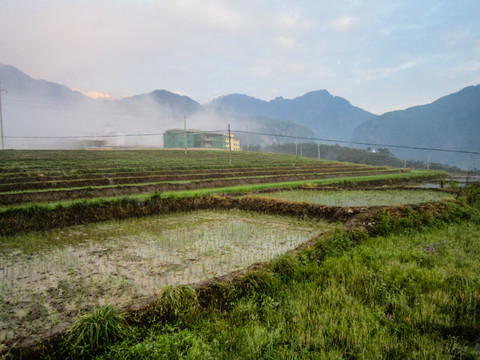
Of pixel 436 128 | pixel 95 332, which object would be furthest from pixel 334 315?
pixel 436 128

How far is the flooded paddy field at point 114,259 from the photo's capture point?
369cm

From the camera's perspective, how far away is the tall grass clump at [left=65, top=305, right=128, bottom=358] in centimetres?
271

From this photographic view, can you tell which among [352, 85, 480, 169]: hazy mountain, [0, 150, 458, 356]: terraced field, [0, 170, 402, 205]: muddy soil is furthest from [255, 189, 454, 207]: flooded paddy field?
[352, 85, 480, 169]: hazy mountain

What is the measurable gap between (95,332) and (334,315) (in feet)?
8.41

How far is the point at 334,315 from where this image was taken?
321 cm

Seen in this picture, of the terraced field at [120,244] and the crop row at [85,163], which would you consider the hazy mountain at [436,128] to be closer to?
the crop row at [85,163]

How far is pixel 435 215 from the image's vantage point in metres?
8.00

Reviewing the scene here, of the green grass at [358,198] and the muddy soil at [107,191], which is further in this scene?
the muddy soil at [107,191]

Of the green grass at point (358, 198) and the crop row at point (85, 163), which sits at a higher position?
the crop row at point (85, 163)

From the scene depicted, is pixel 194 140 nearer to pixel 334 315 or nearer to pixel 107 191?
pixel 107 191

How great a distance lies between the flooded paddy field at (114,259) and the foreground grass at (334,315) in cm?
92

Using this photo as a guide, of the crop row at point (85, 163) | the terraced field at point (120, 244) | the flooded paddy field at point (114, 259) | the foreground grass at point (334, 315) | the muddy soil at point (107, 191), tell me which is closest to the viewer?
the foreground grass at point (334, 315)

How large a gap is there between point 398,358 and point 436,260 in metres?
2.94

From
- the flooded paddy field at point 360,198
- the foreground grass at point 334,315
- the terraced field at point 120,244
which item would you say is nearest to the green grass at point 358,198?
the flooded paddy field at point 360,198
